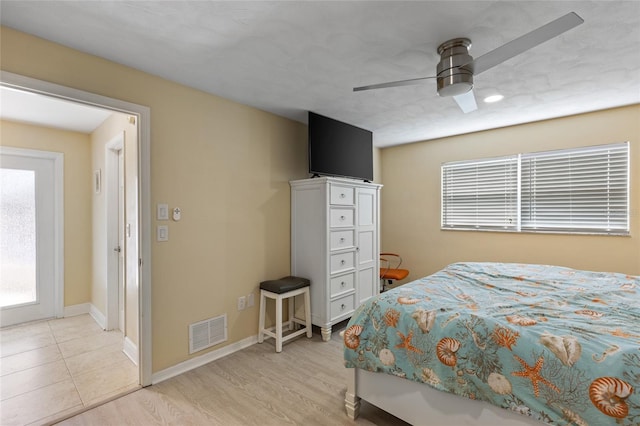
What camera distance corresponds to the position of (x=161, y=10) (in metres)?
1.55

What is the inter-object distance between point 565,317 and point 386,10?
1.85 m

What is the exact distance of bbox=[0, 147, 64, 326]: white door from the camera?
3.40 m

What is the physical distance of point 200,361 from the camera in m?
2.59

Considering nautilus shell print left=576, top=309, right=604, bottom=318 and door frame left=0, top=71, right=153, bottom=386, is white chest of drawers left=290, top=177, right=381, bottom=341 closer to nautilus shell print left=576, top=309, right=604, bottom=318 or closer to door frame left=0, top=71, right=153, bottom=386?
door frame left=0, top=71, right=153, bottom=386

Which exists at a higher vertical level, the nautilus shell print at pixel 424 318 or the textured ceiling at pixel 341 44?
the textured ceiling at pixel 341 44

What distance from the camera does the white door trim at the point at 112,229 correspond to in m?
3.32

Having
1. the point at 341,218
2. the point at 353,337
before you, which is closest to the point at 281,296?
the point at 341,218

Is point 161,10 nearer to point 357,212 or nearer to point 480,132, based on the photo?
point 357,212

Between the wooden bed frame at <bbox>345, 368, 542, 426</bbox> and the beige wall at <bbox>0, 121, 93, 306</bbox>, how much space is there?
3.83 m

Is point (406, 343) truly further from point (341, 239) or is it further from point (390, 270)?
point (390, 270)

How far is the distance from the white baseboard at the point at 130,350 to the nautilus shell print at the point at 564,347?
3009 mm

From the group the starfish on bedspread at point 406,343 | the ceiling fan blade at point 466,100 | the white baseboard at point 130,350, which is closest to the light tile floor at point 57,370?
the white baseboard at point 130,350

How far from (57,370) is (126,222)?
133 cm

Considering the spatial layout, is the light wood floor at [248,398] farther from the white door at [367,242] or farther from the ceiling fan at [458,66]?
the ceiling fan at [458,66]
